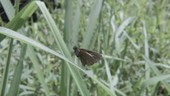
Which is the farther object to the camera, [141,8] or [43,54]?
[141,8]

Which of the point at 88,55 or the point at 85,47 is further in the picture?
the point at 85,47

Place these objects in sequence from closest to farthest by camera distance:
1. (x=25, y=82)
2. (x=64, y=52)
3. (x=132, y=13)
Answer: (x=64, y=52), (x=25, y=82), (x=132, y=13)

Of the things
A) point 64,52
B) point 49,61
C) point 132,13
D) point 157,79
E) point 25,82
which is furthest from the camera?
point 132,13

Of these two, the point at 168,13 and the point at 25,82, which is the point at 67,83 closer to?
the point at 25,82

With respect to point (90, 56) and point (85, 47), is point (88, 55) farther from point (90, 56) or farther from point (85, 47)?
point (85, 47)

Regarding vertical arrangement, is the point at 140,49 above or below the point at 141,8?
below

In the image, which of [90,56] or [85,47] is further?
[85,47]

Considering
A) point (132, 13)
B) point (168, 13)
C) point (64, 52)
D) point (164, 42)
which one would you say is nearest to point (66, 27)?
point (64, 52)

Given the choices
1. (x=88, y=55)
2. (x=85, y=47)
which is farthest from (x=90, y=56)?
(x=85, y=47)
